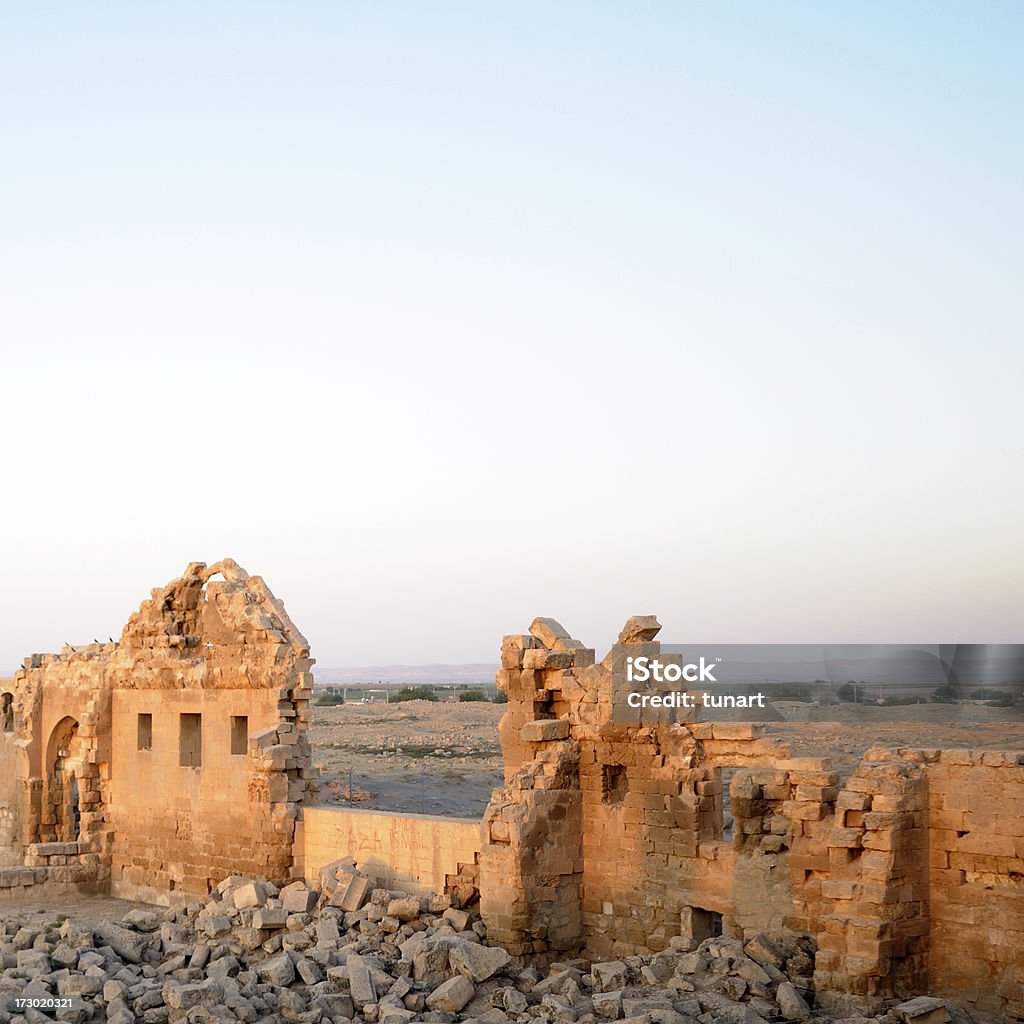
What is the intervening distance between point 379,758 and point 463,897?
2122 cm

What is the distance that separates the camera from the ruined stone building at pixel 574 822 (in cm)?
977

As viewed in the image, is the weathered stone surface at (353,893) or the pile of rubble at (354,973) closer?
the pile of rubble at (354,973)

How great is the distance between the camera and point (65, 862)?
18.5 metres

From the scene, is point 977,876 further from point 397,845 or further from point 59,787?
point 59,787

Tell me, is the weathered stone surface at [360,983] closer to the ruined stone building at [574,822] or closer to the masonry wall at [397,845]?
the ruined stone building at [574,822]

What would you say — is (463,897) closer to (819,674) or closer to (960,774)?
(819,674)

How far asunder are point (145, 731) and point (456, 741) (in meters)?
21.0

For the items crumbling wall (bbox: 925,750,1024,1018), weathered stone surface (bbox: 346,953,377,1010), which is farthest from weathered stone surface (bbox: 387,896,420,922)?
crumbling wall (bbox: 925,750,1024,1018)

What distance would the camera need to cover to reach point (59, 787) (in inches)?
864

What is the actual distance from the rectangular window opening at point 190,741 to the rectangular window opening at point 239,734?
3.41 feet

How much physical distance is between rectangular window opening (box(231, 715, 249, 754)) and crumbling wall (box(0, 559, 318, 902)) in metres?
0.01

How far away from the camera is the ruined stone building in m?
9.77

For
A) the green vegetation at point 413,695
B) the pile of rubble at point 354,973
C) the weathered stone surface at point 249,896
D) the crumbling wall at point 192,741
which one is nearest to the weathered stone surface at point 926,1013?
the pile of rubble at point 354,973

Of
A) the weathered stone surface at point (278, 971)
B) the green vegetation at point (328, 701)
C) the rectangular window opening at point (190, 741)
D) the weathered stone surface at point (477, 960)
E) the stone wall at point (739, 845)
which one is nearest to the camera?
the stone wall at point (739, 845)
